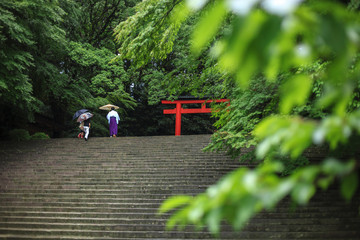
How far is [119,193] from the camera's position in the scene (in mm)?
10289

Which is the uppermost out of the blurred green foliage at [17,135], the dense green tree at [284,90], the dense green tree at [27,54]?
the dense green tree at [27,54]

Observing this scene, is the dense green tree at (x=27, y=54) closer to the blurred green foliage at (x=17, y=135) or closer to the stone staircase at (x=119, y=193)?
the blurred green foliage at (x=17, y=135)

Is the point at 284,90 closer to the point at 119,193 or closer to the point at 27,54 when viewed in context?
the point at 119,193

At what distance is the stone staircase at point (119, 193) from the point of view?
302 inches

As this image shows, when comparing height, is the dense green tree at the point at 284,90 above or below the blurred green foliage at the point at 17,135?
below

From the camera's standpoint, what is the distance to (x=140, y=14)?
8.31 m

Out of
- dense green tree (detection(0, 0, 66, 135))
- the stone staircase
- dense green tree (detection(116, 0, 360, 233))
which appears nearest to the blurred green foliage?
dense green tree (detection(0, 0, 66, 135))

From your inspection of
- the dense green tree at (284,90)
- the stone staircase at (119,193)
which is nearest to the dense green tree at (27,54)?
the stone staircase at (119,193)

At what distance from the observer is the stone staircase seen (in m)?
7.68

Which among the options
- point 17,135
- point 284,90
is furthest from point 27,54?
point 284,90

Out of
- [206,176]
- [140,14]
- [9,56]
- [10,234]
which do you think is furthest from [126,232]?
[9,56]

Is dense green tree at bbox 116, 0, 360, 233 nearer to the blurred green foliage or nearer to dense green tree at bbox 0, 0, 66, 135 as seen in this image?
dense green tree at bbox 0, 0, 66, 135

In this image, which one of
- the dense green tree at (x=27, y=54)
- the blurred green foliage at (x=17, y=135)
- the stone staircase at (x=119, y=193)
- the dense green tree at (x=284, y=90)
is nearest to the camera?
the dense green tree at (x=284, y=90)

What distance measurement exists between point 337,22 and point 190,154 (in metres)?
Answer: 12.3
